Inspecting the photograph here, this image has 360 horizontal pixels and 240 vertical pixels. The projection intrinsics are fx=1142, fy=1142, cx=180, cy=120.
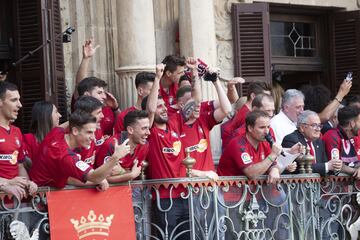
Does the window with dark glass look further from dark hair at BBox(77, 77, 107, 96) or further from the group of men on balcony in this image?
dark hair at BBox(77, 77, 107, 96)

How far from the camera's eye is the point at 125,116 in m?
11.2

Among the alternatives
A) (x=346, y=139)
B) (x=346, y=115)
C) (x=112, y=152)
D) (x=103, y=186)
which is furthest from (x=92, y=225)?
(x=346, y=115)

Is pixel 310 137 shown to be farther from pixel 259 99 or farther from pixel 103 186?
pixel 103 186

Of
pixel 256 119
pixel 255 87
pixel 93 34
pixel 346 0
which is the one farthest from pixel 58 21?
pixel 346 0

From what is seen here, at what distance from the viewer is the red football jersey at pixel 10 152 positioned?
34.8 ft

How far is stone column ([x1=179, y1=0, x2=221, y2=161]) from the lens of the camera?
1517cm

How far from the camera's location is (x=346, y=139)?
511 inches

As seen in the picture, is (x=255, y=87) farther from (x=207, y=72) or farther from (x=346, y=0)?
(x=346, y=0)

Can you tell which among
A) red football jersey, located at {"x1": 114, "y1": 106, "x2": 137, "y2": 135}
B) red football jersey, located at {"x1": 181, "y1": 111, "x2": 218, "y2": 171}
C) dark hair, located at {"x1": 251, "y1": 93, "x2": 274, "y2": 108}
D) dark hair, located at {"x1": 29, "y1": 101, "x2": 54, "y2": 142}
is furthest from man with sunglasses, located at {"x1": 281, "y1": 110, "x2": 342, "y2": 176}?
dark hair, located at {"x1": 29, "y1": 101, "x2": 54, "y2": 142}

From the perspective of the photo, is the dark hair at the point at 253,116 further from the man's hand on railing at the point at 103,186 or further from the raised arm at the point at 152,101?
the man's hand on railing at the point at 103,186

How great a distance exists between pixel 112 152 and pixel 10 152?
0.96 metres

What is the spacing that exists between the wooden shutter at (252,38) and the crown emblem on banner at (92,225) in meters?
6.05

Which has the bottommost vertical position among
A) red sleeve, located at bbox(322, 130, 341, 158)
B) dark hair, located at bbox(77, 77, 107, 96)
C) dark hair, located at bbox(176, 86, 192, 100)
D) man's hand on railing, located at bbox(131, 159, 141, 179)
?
man's hand on railing, located at bbox(131, 159, 141, 179)

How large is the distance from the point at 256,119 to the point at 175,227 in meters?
1.49
